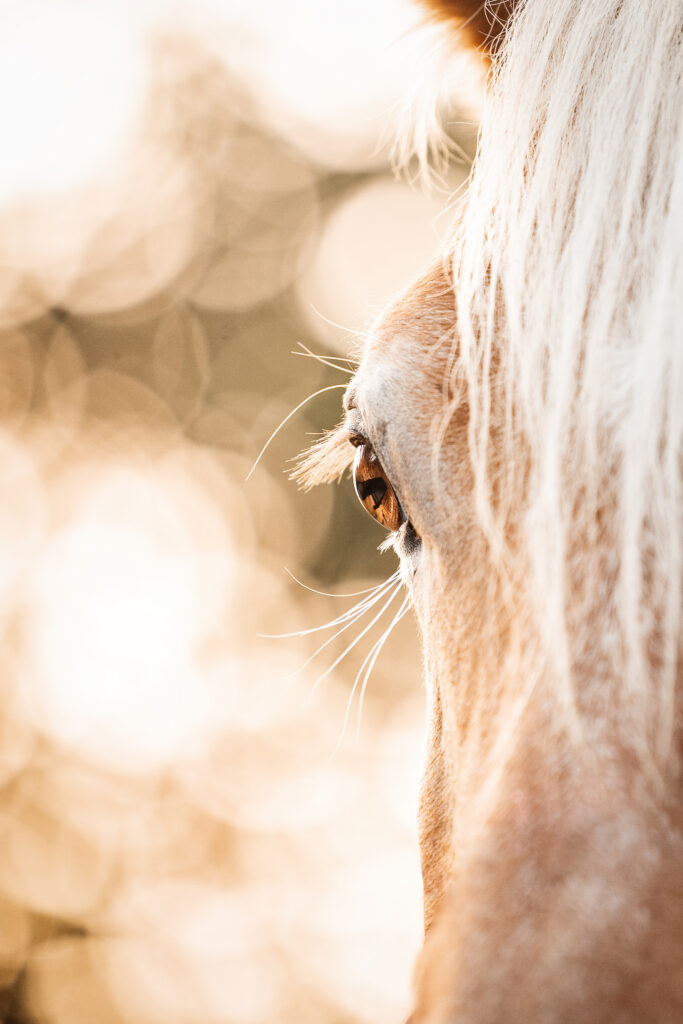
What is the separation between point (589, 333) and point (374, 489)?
36cm

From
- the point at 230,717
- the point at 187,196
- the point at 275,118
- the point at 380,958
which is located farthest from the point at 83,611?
the point at 275,118

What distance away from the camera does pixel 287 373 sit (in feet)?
19.2

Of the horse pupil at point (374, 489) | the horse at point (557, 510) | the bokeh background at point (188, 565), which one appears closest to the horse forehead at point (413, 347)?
the horse at point (557, 510)

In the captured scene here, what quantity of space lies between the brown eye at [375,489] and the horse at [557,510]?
0.01m

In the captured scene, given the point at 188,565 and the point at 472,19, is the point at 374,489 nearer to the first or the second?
the point at 472,19

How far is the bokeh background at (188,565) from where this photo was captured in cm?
598

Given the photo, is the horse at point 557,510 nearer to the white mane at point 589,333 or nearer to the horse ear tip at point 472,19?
the white mane at point 589,333

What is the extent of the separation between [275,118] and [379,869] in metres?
7.04

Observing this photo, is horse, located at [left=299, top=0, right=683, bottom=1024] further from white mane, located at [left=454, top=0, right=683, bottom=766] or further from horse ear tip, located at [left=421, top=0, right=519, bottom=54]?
horse ear tip, located at [left=421, top=0, right=519, bottom=54]

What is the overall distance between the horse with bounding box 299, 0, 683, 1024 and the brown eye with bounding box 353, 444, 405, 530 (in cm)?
1

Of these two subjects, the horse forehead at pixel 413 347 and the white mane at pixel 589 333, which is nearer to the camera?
the white mane at pixel 589 333

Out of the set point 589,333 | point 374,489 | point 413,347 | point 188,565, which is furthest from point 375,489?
point 188,565

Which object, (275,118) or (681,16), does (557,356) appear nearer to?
(681,16)

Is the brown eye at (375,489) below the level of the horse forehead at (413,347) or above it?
below
